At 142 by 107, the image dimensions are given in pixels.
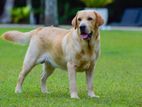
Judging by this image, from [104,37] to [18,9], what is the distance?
1314cm

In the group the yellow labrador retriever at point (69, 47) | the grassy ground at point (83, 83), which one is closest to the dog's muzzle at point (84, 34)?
the yellow labrador retriever at point (69, 47)

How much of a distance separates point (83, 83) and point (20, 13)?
27.1 metres

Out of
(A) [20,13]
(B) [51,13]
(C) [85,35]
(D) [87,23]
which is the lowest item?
(A) [20,13]

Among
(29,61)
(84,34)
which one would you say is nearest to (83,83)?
(29,61)

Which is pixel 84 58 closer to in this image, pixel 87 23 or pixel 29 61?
pixel 87 23

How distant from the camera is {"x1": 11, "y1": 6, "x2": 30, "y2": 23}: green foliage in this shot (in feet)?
132

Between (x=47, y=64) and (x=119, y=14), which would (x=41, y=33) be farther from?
(x=119, y=14)

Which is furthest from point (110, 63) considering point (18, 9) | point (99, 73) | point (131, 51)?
point (18, 9)

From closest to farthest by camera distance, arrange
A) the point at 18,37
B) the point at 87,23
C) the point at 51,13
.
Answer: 1. the point at 87,23
2. the point at 18,37
3. the point at 51,13

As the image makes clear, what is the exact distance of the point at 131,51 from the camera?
22625 millimetres

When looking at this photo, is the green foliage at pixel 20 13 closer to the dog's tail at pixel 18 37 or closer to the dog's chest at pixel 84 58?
the dog's tail at pixel 18 37

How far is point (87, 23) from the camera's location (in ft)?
35.3

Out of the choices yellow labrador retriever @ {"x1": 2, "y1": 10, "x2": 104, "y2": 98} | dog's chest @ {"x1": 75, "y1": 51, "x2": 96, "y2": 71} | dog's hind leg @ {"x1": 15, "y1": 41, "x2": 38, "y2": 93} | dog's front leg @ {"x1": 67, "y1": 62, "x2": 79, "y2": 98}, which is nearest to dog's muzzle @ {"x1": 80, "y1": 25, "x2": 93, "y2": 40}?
yellow labrador retriever @ {"x1": 2, "y1": 10, "x2": 104, "y2": 98}

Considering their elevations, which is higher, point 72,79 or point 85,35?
point 85,35
